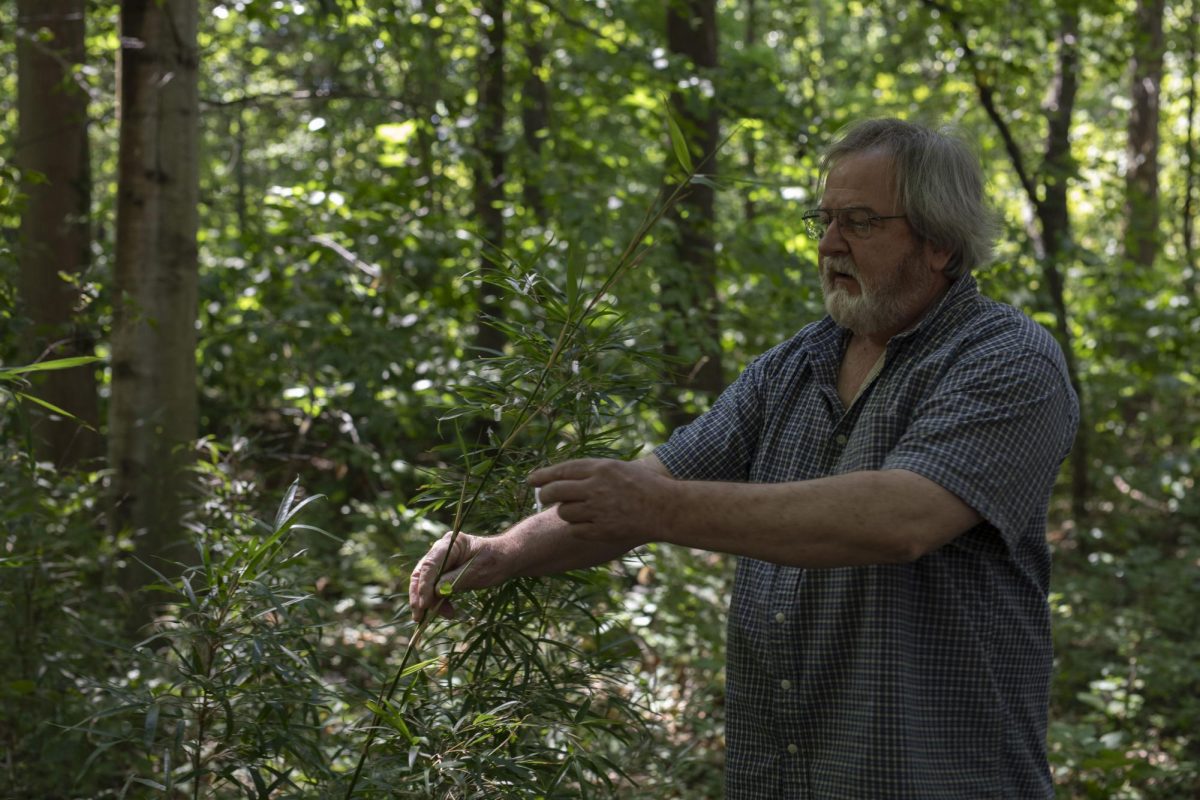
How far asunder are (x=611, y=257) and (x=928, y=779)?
4.23 m

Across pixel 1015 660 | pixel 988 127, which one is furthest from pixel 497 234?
pixel 988 127

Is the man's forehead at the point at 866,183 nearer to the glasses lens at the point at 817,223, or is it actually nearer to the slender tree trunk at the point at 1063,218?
the glasses lens at the point at 817,223

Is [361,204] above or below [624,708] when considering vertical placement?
above

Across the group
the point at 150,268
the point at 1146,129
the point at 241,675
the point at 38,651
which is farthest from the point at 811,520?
the point at 1146,129

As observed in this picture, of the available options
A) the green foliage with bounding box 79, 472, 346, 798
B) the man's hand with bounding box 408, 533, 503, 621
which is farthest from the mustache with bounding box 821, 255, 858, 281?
the green foliage with bounding box 79, 472, 346, 798

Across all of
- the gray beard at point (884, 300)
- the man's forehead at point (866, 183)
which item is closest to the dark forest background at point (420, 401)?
the man's forehead at point (866, 183)

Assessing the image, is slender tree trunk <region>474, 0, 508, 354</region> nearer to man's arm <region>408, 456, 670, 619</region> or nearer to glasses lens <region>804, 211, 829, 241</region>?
glasses lens <region>804, 211, 829, 241</region>

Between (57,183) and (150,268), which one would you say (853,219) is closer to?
(150,268)

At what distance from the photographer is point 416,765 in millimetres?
2186

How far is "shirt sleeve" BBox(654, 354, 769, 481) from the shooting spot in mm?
2443

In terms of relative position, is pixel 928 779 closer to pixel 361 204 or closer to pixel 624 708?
pixel 624 708

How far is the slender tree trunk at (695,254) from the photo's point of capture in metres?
5.38

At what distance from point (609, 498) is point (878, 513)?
41 cm

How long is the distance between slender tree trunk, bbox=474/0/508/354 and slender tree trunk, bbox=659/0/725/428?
39.6 inches
